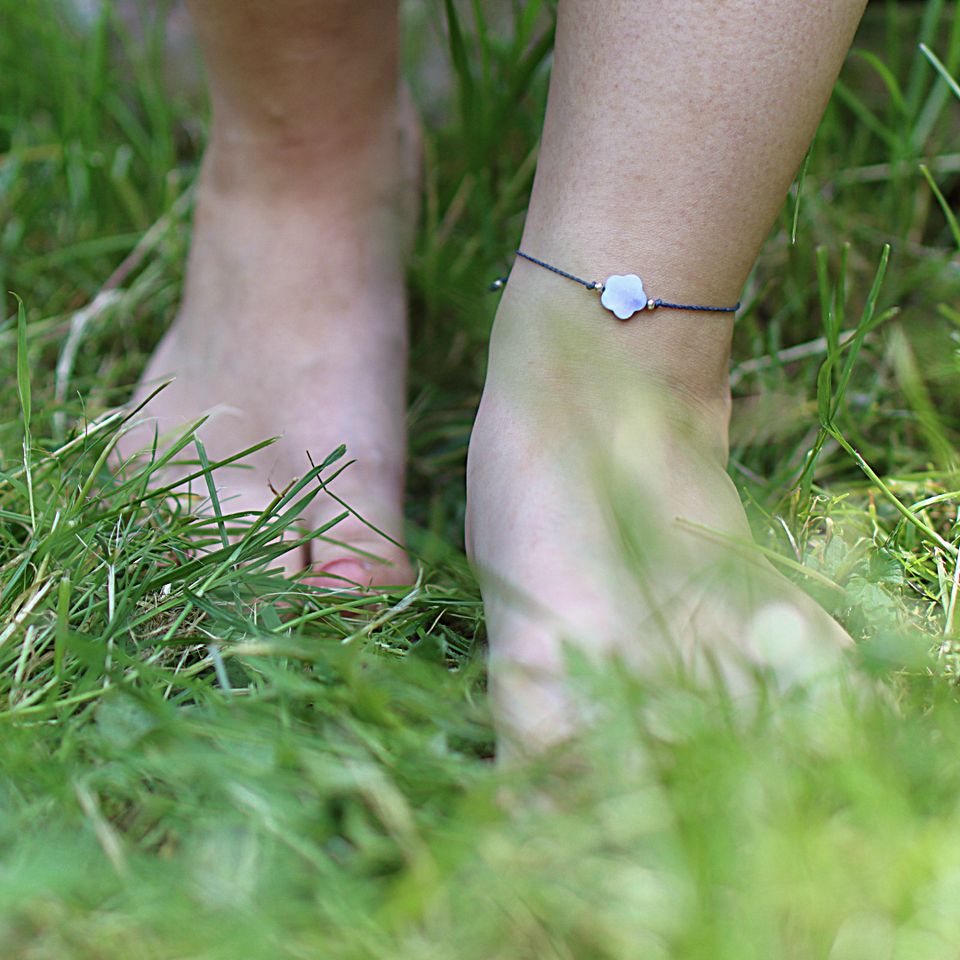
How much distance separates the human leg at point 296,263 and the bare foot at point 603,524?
0.92ft

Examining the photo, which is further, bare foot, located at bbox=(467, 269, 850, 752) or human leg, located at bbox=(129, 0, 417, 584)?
human leg, located at bbox=(129, 0, 417, 584)

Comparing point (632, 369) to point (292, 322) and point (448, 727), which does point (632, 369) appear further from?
point (292, 322)

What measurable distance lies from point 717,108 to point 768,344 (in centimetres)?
58

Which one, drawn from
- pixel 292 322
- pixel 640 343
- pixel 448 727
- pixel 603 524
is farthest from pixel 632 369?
pixel 292 322

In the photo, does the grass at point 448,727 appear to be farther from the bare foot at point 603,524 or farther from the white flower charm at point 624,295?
the white flower charm at point 624,295

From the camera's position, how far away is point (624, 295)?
0.73 m

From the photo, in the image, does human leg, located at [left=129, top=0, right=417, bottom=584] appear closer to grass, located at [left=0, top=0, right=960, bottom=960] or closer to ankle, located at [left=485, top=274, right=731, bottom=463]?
grass, located at [left=0, top=0, right=960, bottom=960]

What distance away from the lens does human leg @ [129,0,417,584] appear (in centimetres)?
101

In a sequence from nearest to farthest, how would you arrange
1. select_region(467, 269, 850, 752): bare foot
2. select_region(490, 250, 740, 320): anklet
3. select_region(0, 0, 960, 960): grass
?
→ select_region(0, 0, 960, 960): grass → select_region(467, 269, 850, 752): bare foot → select_region(490, 250, 740, 320): anklet

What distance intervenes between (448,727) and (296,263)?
661mm

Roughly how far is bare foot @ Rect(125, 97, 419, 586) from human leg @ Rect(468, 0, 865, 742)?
0.30m

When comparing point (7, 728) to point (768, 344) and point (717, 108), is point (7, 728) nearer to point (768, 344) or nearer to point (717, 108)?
point (717, 108)

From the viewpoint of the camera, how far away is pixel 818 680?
1.89ft

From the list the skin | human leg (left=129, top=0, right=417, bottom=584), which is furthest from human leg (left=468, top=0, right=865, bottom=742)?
human leg (left=129, top=0, right=417, bottom=584)
